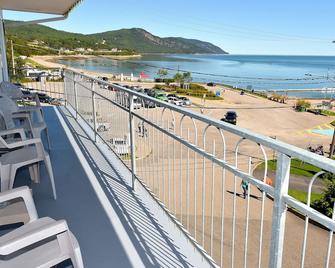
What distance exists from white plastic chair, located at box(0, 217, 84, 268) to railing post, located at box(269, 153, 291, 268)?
829 mm

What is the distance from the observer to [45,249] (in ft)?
4.71

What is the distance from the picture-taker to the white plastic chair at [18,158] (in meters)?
2.42

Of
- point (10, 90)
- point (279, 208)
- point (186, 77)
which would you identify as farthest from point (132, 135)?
point (186, 77)

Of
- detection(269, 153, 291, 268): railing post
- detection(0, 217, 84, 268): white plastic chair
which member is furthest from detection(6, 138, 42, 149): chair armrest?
detection(269, 153, 291, 268): railing post

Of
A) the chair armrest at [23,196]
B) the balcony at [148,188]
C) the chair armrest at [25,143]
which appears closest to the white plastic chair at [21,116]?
the balcony at [148,188]

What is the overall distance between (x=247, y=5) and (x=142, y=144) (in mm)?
153875

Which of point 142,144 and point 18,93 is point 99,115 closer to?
point 142,144

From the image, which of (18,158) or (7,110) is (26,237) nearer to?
(18,158)

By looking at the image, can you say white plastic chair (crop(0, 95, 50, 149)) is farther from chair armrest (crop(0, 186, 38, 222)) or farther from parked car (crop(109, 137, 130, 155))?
chair armrest (crop(0, 186, 38, 222))

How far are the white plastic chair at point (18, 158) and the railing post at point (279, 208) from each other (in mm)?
1983

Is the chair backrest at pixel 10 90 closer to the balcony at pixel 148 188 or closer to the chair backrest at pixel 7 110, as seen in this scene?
the balcony at pixel 148 188

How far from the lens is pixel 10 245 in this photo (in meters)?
1.16

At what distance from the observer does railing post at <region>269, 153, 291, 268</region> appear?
1.12 metres

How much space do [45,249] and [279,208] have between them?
3.40 ft
